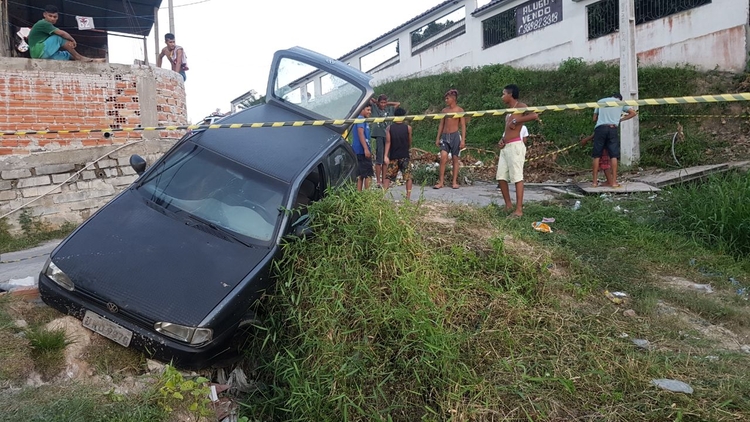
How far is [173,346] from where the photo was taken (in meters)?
3.26

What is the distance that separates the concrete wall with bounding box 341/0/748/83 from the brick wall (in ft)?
37.3

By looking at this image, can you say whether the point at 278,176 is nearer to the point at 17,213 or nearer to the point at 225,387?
the point at 225,387

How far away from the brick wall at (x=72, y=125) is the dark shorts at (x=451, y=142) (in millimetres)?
4242

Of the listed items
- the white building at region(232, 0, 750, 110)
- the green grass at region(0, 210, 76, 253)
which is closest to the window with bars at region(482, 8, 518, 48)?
the white building at region(232, 0, 750, 110)

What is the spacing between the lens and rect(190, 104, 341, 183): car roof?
172 inches

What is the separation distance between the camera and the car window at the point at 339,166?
4.74 metres

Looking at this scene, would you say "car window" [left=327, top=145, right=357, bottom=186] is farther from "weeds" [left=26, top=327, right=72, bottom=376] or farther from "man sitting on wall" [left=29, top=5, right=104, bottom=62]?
"man sitting on wall" [left=29, top=5, right=104, bottom=62]

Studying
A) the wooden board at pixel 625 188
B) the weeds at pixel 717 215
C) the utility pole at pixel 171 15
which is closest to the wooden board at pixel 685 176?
the wooden board at pixel 625 188

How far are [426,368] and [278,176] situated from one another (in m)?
1.96

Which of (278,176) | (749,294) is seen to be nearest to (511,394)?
(278,176)

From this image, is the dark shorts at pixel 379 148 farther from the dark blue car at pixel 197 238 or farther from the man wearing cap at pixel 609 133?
the dark blue car at pixel 197 238

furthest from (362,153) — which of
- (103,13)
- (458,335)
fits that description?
(103,13)

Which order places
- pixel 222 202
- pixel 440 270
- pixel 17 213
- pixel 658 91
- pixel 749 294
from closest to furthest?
pixel 440 270, pixel 222 202, pixel 749 294, pixel 17 213, pixel 658 91

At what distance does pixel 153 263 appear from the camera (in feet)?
11.8
